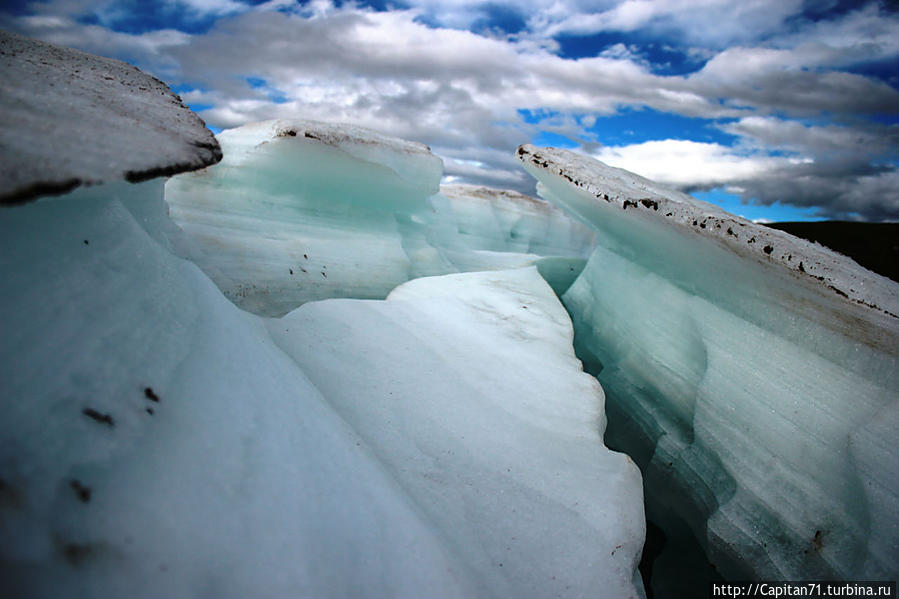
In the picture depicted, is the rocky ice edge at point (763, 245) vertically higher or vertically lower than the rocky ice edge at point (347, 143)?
lower

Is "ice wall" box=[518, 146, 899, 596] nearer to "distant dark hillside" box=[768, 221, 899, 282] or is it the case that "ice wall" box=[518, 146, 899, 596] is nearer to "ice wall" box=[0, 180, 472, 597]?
"ice wall" box=[0, 180, 472, 597]

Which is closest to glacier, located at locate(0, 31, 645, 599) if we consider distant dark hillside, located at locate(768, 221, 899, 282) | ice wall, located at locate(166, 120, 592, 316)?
ice wall, located at locate(166, 120, 592, 316)

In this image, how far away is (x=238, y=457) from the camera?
986 millimetres

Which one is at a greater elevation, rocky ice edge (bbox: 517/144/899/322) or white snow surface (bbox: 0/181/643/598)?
rocky ice edge (bbox: 517/144/899/322)

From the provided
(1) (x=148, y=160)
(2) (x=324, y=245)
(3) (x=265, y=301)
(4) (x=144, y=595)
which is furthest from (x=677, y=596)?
(2) (x=324, y=245)

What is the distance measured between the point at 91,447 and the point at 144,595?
0.30m

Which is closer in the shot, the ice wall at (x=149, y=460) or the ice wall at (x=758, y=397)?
the ice wall at (x=149, y=460)

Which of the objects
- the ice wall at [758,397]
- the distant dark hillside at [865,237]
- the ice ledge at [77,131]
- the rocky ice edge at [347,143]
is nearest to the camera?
the ice ledge at [77,131]

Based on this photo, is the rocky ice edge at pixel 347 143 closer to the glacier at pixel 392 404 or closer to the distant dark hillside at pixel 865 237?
the glacier at pixel 392 404

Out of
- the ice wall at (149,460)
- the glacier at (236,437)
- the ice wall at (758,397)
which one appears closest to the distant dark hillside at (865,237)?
the ice wall at (758,397)

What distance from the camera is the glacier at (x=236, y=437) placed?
75cm

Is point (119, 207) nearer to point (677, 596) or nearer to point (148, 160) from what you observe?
point (148, 160)

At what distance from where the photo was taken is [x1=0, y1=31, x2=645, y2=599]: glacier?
747 millimetres

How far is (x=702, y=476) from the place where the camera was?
2279mm
